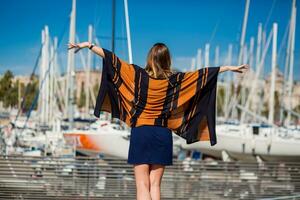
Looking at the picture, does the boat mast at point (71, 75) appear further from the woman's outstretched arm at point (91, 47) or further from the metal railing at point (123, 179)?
the woman's outstretched arm at point (91, 47)

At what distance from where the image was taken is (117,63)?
3.18m

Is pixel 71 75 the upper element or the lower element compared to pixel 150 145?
upper

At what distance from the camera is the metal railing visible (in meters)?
5.43

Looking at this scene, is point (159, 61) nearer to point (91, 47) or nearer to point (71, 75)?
point (91, 47)

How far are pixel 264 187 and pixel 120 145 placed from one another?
10.5m


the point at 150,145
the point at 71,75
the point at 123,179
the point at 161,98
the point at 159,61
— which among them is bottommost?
the point at 123,179

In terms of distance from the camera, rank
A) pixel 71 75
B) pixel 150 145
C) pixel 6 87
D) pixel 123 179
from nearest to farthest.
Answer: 1. pixel 150 145
2. pixel 123 179
3. pixel 71 75
4. pixel 6 87

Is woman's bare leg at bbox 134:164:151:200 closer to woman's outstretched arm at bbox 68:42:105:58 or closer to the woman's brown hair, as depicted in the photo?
the woman's brown hair

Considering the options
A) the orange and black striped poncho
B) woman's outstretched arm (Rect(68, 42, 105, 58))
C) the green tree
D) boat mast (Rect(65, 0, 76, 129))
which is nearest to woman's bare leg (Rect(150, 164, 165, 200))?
the orange and black striped poncho

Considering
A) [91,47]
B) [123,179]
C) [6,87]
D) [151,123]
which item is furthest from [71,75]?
[151,123]

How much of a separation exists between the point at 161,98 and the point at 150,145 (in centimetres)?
32

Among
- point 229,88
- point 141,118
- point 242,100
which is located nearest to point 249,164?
point 141,118

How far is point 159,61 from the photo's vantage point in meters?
3.12

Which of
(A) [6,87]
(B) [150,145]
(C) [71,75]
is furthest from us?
(A) [6,87]
